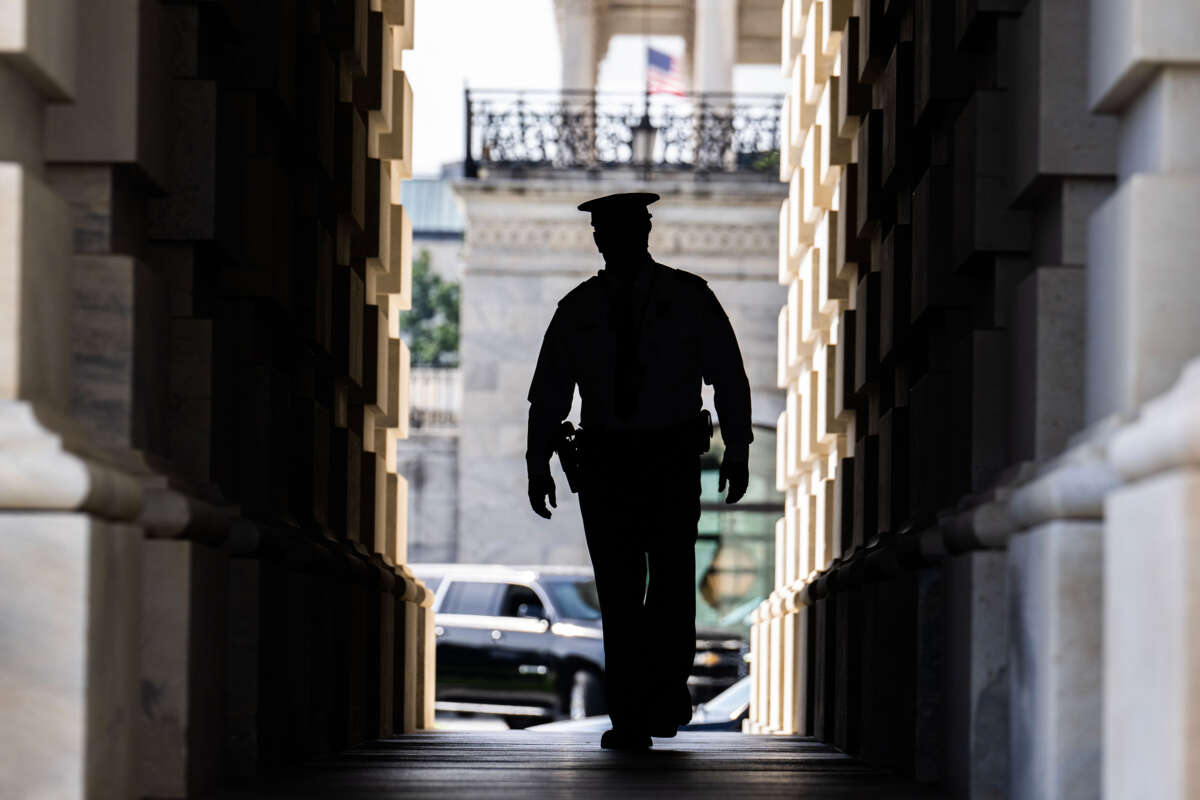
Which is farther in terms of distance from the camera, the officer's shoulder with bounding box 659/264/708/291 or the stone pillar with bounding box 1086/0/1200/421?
the officer's shoulder with bounding box 659/264/708/291

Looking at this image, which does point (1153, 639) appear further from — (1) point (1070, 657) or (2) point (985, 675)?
(2) point (985, 675)

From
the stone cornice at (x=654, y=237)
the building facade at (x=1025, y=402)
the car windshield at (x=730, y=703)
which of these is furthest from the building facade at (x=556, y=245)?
the building facade at (x=1025, y=402)

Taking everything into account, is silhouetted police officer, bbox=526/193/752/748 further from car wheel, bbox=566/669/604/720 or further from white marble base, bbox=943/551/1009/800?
car wheel, bbox=566/669/604/720

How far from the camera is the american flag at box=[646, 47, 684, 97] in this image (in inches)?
1364

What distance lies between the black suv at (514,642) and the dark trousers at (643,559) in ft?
60.3

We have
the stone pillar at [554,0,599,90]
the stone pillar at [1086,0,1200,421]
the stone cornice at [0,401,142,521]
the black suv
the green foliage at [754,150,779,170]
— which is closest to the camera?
the stone cornice at [0,401,142,521]

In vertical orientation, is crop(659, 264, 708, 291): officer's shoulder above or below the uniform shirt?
above

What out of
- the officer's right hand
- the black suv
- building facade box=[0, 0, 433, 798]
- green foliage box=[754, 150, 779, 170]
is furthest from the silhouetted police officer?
green foliage box=[754, 150, 779, 170]

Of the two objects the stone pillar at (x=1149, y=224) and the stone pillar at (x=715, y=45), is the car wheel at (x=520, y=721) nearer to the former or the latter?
the stone pillar at (x=715, y=45)

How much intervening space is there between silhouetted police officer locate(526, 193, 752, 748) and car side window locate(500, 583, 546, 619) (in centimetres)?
1843

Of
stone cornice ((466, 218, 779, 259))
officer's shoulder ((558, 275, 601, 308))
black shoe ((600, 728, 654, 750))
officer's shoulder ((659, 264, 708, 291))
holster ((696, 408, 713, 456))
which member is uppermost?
stone cornice ((466, 218, 779, 259))

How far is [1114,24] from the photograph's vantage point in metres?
4.87

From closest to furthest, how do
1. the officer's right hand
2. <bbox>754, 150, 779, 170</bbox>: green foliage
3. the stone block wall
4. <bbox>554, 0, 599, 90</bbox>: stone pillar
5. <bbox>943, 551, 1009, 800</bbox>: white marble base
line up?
<bbox>943, 551, 1009, 800</bbox>: white marble base, the officer's right hand, the stone block wall, <bbox>754, 150, 779, 170</bbox>: green foliage, <bbox>554, 0, 599, 90</bbox>: stone pillar

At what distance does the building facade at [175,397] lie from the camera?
174 inches
